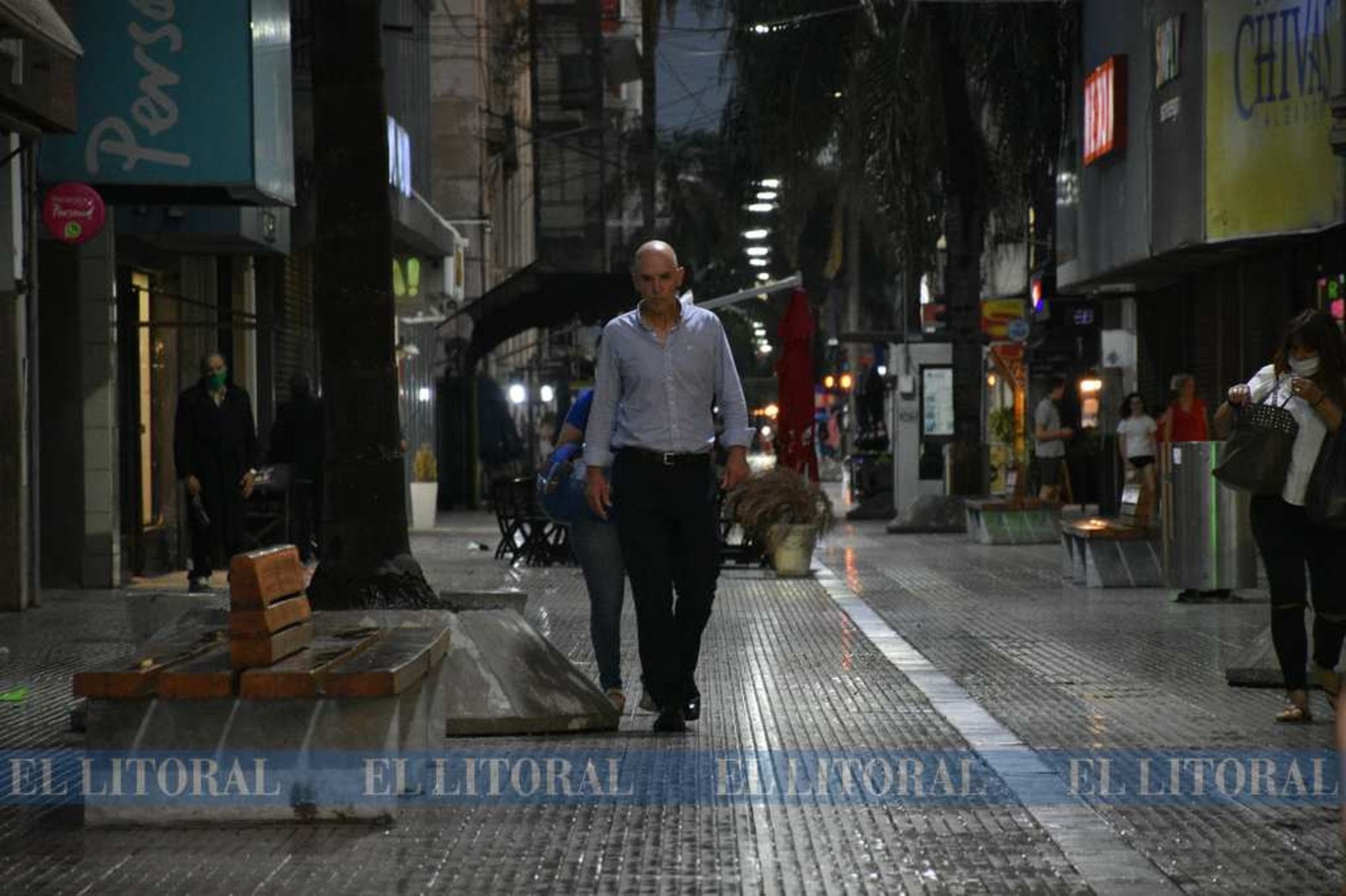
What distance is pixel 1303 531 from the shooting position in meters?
9.88

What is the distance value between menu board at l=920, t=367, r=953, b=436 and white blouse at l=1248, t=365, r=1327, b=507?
2892 centimetres

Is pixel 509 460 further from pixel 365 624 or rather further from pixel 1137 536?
pixel 365 624

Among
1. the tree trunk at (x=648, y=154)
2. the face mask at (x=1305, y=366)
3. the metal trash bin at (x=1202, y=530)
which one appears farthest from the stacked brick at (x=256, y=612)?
the tree trunk at (x=648, y=154)

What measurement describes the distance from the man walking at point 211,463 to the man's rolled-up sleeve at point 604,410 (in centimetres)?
959

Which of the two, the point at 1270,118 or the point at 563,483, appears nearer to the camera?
the point at 563,483

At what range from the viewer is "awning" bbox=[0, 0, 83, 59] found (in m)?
12.2

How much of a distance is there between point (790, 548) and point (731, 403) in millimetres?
11938

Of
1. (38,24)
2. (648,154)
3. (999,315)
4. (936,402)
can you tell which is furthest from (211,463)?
(648,154)

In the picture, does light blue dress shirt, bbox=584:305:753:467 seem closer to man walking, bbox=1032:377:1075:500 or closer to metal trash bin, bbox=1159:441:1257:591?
metal trash bin, bbox=1159:441:1257:591

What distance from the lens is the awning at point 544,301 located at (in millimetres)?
37031

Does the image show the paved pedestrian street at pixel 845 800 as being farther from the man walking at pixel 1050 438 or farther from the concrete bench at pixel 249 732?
the man walking at pixel 1050 438

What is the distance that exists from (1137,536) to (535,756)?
11.3 m

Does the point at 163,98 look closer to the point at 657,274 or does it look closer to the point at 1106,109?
the point at 657,274

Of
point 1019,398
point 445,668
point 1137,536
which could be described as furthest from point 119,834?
point 1019,398
